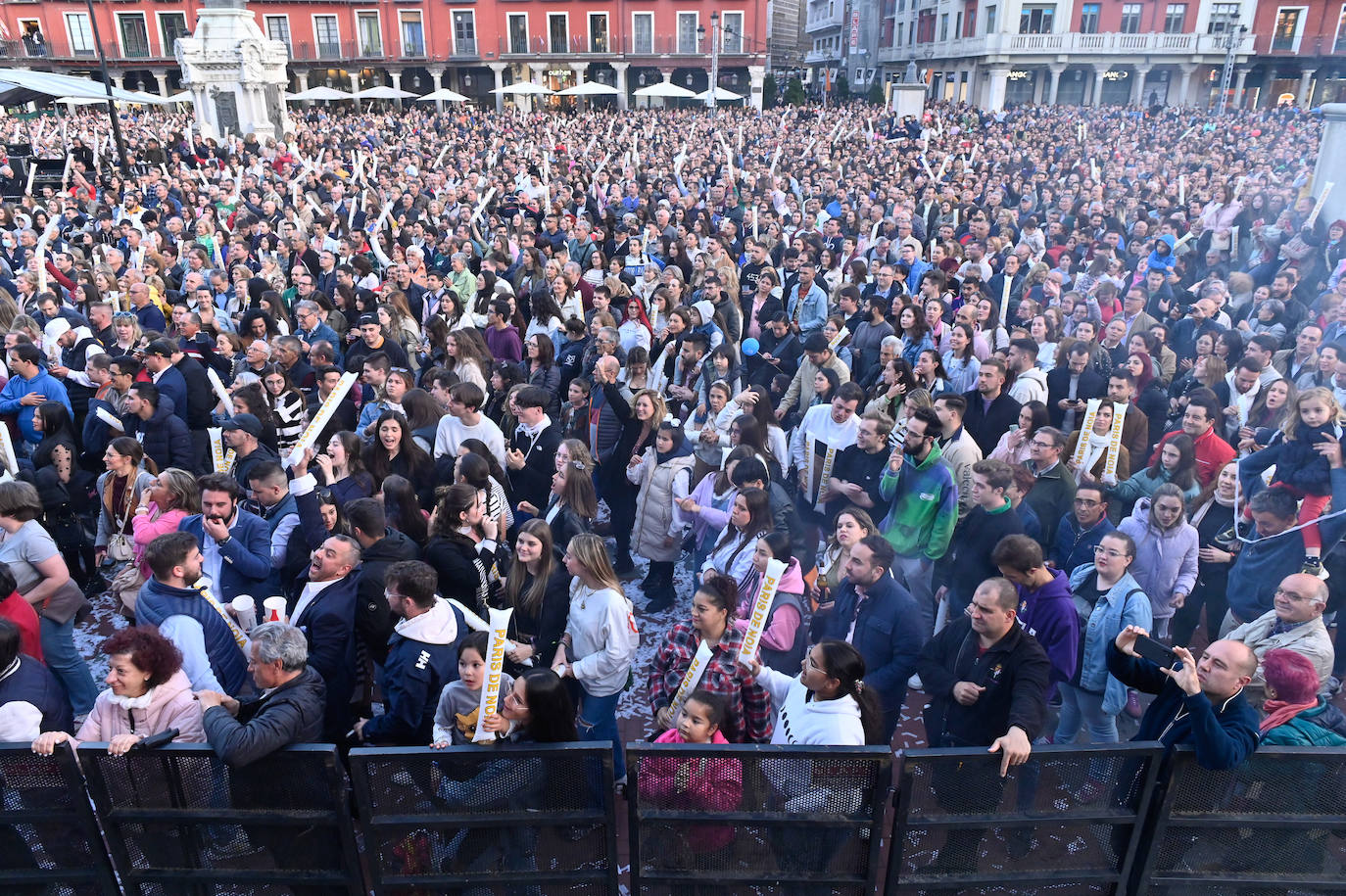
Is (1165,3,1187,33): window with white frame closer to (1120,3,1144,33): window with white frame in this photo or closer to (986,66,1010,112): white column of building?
(1120,3,1144,33): window with white frame

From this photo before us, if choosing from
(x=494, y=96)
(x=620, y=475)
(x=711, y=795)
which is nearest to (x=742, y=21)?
(x=494, y=96)

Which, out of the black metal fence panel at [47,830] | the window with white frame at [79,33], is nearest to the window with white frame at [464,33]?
the window with white frame at [79,33]

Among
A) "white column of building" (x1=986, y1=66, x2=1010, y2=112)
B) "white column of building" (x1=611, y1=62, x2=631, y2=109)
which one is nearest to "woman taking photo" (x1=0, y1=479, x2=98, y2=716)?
"white column of building" (x1=611, y1=62, x2=631, y2=109)

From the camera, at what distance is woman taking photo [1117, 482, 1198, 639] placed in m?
4.75

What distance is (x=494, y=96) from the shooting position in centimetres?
5506

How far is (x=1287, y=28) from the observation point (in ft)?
176

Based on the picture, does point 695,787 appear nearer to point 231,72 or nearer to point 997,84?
point 231,72

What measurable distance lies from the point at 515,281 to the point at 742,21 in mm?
49023

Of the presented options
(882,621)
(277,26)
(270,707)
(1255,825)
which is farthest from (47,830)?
(277,26)

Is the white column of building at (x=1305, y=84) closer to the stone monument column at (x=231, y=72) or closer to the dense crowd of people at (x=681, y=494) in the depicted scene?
the dense crowd of people at (x=681, y=494)

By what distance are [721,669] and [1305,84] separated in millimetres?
68335

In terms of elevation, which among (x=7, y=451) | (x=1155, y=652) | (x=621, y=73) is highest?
(x=621, y=73)

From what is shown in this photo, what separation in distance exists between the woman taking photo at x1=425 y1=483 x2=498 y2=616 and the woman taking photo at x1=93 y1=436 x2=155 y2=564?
2190 mm

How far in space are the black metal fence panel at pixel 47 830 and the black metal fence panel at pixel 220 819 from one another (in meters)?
0.07
